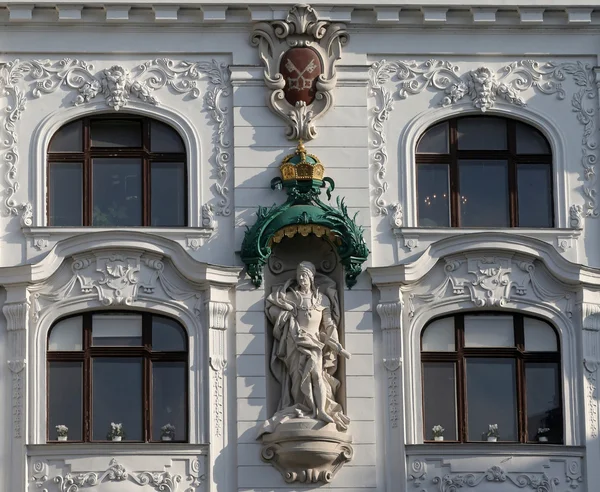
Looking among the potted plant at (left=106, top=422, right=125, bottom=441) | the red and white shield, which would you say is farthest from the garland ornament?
the potted plant at (left=106, top=422, right=125, bottom=441)

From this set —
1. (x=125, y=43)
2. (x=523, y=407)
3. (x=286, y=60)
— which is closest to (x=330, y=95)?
(x=286, y=60)

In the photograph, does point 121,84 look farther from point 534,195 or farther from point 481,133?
point 534,195

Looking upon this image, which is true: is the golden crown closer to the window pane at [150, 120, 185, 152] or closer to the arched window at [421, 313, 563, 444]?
the window pane at [150, 120, 185, 152]

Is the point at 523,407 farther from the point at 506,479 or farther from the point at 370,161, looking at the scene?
the point at 370,161

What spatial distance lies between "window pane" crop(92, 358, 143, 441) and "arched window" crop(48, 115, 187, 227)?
6.34 ft

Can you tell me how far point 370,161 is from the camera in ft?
102

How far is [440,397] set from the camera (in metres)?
30.4

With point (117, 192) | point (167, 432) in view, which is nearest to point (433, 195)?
point (117, 192)

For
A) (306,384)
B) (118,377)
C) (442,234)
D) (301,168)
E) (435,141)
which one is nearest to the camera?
(306,384)

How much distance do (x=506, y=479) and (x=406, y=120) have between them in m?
5.10

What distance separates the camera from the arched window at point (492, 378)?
30.3 meters

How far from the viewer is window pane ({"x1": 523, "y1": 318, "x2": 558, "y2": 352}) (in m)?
30.6

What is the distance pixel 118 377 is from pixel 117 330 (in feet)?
2.07

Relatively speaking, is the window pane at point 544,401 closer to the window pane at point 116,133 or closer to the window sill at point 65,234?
the window sill at point 65,234
